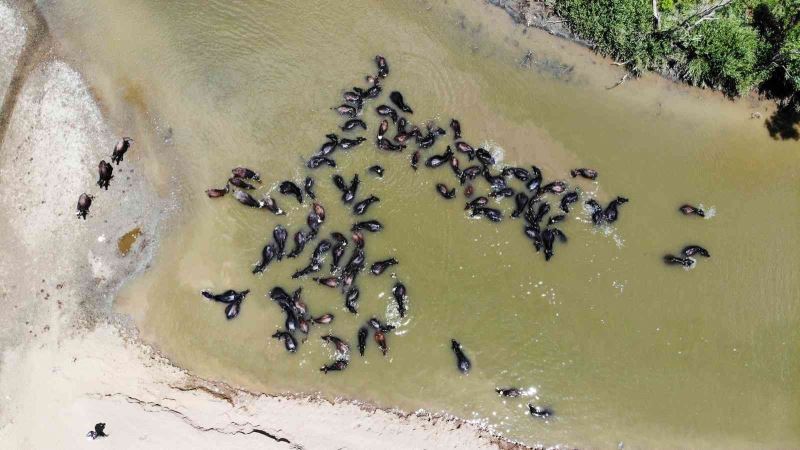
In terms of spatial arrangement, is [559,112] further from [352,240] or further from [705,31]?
[352,240]

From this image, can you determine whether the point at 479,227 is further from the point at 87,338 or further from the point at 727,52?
the point at 87,338

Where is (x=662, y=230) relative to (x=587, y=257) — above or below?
above

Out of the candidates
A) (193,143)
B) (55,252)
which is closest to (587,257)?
(193,143)

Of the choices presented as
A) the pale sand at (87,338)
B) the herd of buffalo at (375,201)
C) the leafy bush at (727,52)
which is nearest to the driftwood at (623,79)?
the leafy bush at (727,52)

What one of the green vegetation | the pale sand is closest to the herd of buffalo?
the pale sand

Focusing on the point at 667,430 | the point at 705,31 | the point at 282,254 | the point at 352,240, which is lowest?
the point at 282,254

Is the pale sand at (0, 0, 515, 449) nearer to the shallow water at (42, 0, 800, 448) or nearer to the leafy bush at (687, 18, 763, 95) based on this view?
the shallow water at (42, 0, 800, 448)

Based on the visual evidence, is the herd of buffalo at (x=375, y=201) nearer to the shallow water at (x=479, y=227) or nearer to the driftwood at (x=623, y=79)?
the shallow water at (x=479, y=227)
